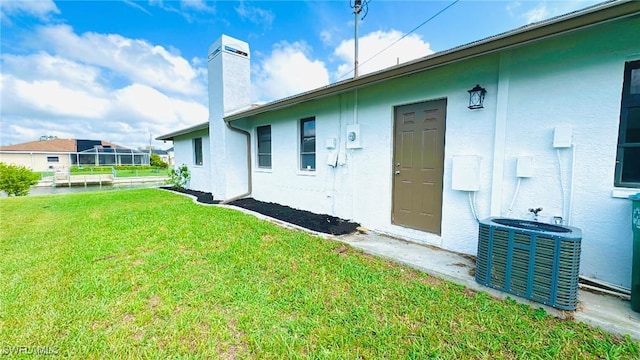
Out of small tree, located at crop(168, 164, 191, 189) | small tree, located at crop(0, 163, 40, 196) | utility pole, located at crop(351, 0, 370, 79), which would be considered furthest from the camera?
small tree, located at crop(0, 163, 40, 196)

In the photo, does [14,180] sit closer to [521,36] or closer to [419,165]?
[419,165]

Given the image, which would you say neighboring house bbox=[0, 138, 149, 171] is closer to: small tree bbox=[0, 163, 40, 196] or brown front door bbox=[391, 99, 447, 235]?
small tree bbox=[0, 163, 40, 196]

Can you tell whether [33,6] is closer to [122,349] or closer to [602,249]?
[122,349]

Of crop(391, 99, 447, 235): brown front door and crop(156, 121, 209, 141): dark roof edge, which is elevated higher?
crop(156, 121, 209, 141): dark roof edge

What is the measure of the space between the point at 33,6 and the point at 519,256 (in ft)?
40.4

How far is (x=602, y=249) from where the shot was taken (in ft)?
8.05

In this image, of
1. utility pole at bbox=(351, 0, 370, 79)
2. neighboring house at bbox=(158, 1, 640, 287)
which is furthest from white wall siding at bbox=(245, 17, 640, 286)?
utility pole at bbox=(351, 0, 370, 79)

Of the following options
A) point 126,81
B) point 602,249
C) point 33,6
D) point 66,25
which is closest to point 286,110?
point 602,249

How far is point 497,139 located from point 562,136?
0.57m

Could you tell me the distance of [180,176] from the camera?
11430 millimetres

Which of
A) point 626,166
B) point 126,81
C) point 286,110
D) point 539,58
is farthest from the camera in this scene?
point 126,81

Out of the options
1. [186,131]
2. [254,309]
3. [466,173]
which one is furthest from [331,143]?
[186,131]

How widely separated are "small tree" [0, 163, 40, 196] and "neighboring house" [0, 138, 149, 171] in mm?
18409

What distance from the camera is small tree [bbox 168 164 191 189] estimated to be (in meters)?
11.2
